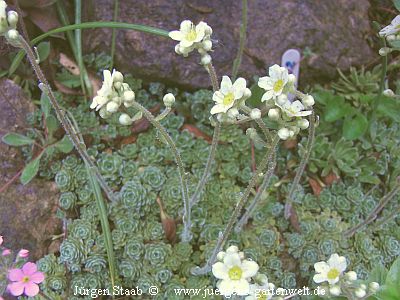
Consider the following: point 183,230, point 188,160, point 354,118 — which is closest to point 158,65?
point 188,160

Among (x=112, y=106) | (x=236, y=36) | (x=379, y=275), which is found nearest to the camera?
(x=112, y=106)

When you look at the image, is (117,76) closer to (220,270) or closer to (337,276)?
(220,270)

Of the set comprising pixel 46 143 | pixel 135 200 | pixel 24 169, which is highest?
pixel 46 143

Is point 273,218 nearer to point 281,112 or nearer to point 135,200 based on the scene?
point 135,200

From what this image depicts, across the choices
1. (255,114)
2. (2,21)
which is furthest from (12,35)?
(255,114)

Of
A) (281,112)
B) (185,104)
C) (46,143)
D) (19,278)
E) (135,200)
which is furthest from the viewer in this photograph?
(185,104)

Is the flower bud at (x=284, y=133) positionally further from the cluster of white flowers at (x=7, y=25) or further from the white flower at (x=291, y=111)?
the cluster of white flowers at (x=7, y=25)

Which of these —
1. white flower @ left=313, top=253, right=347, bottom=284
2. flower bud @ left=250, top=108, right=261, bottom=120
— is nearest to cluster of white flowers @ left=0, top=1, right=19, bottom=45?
flower bud @ left=250, top=108, right=261, bottom=120
